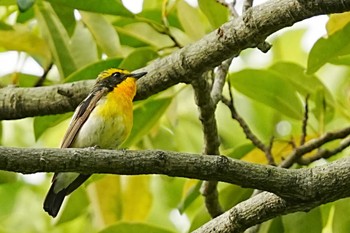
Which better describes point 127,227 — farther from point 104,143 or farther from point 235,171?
point 235,171

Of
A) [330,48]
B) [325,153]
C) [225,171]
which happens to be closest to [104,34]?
[330,48]

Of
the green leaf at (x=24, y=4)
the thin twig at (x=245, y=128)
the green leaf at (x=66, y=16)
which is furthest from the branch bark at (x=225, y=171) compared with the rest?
the green leaf at (x=66, y=16)

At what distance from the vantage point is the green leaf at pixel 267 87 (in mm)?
3998

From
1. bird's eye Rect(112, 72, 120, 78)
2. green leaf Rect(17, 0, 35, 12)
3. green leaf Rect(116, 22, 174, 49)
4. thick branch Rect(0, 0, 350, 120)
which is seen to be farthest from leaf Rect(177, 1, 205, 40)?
green leaf Rect(17, 0, 35, 12)

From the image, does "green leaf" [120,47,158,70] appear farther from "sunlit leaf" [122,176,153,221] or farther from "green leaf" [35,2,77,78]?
"sunlit leaf" [122,176,153,221]

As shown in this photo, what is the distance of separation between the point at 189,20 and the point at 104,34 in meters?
0.38

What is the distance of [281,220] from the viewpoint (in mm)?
3613

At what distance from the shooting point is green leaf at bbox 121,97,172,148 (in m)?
3.97

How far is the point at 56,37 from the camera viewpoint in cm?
395

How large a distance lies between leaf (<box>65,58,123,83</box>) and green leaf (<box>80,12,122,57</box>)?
92 mm

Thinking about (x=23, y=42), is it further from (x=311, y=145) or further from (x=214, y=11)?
(x=311, y=145)

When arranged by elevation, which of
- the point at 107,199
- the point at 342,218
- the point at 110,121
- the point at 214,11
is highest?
the point at 214,11

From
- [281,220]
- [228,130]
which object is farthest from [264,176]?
[228,130]

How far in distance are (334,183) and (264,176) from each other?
253mm
